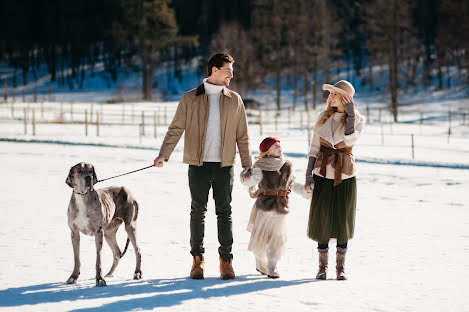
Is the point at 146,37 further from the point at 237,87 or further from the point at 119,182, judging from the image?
the point at 119,182

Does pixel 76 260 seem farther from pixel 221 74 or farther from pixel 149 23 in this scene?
pixel 149 23

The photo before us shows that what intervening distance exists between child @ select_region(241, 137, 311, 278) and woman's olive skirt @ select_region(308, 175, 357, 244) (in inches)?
12.4

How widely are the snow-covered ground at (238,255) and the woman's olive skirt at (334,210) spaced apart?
454mm

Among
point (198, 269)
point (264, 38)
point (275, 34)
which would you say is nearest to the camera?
point (198, 269)

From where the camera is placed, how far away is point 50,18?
8825 cm

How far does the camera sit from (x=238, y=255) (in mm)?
8000

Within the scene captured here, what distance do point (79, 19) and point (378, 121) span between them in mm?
56604

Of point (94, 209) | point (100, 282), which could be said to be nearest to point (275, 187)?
point (94, 209)

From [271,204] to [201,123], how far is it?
103cm

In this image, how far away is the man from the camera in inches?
253

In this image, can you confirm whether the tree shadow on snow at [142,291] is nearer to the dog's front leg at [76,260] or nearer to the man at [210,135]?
the dog's front leg at [76,260]

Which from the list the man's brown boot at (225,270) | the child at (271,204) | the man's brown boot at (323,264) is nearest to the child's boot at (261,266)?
the child at (271,204)

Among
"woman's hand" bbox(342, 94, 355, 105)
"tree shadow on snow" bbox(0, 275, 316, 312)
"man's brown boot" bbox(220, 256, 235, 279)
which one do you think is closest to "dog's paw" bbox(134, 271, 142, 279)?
"tree shadow on snow" bbox(0, 275, 316, 312)

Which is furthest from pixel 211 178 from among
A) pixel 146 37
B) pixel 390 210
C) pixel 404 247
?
pixel 146 37
